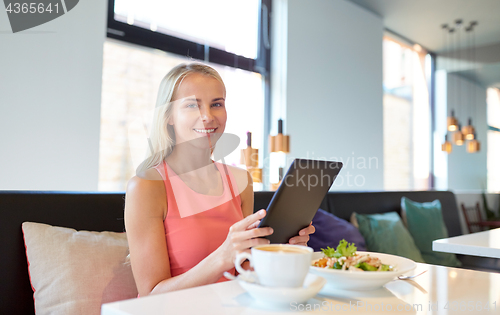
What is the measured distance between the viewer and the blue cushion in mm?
2074

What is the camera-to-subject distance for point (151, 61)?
9.92ft

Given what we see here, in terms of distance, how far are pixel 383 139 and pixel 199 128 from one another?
164 inches

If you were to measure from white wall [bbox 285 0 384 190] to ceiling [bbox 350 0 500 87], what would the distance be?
10.4 inches

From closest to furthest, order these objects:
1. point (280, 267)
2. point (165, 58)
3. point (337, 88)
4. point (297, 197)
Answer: point (280, 267), point (297, 197), point (165, 58), point (337, 88)

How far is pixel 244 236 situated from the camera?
2.72 ft

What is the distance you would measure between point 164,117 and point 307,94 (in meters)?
2.92

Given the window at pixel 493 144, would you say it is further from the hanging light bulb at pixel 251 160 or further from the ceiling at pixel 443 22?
the hanging light bulb at pixel 251 160

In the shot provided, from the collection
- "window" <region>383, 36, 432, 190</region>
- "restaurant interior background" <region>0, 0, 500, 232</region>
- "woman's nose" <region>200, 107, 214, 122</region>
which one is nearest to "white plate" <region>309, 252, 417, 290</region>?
"woman's nose" <region>200, 107, 214, 122</region>

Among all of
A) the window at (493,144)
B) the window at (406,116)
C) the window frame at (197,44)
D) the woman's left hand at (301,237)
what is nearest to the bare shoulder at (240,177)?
the woman's left hand at (301,237)

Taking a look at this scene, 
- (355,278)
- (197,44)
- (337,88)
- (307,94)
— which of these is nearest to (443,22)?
(337,88)

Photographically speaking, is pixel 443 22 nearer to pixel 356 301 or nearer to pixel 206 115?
pixel 206 115

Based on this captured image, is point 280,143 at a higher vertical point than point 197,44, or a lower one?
lower

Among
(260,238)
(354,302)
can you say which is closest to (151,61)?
(260,238)

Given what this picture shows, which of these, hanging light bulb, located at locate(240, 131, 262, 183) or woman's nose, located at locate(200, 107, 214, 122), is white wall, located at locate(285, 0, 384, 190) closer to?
hanging light bulb, located at locate(240, 131, 262, 183)
